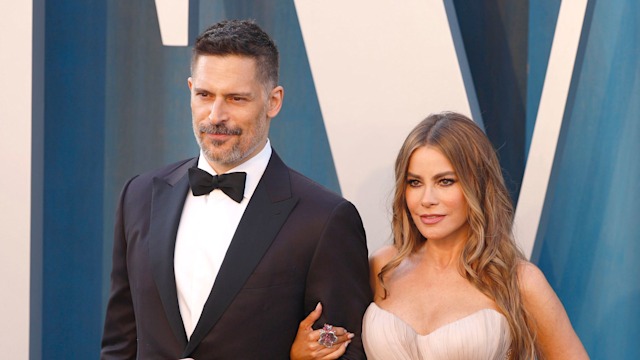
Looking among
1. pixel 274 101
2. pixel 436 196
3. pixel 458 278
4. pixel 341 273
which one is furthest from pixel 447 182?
pixel 274 101

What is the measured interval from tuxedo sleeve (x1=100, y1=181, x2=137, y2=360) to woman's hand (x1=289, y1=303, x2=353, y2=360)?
1.73 feet

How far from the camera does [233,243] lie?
8.08 ft

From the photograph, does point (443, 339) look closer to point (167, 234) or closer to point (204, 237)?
point (204, 237)

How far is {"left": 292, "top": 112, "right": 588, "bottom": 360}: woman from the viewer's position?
2603 mm

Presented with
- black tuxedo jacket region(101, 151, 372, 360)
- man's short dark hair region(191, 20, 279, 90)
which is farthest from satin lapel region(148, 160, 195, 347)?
man's short dark hair region(191, 20, 279, 90)

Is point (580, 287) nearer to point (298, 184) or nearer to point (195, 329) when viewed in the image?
point (298, 184)

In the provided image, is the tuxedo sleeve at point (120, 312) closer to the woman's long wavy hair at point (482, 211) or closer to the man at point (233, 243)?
the man at point (233, 243)

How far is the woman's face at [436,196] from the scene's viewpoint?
8.81 ft

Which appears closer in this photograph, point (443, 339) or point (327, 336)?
point (327, 336)

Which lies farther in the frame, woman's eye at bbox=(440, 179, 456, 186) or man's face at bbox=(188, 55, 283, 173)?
woman's eye at bbox=(440, 179, 456, 186)

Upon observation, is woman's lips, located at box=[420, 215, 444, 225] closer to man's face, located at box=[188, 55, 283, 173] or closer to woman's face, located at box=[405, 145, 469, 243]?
woman's face, located at box=[405, 145, 469, 243]

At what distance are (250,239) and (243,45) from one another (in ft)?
1.83

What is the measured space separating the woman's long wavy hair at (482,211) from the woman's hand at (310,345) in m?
0.40

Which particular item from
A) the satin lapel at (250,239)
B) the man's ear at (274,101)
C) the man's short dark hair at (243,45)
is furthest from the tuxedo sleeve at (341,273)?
the man's short dark hair at (243,45)
